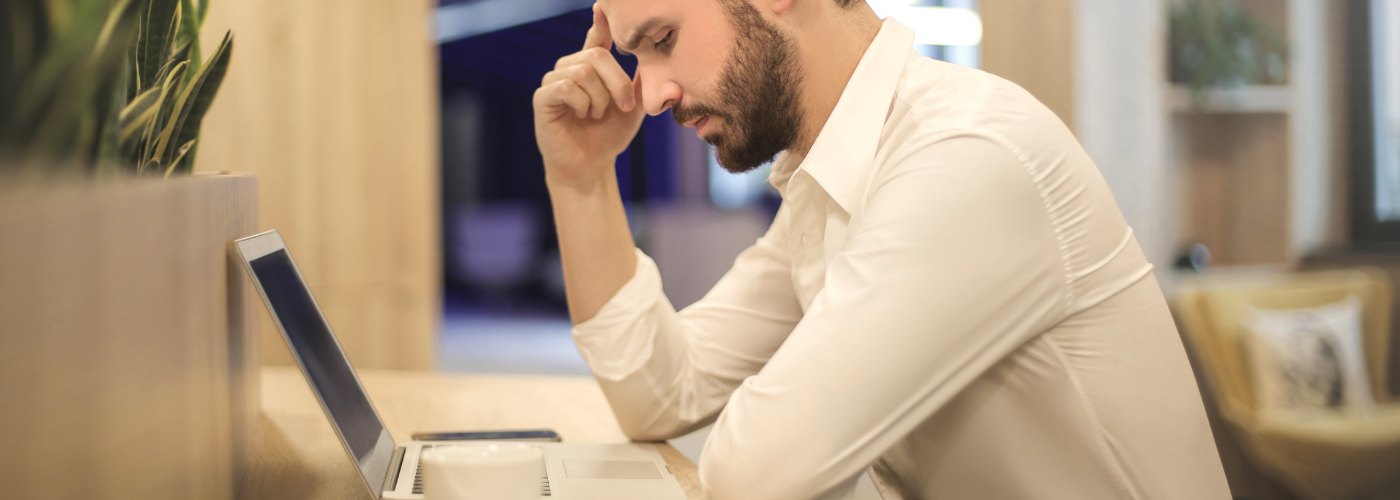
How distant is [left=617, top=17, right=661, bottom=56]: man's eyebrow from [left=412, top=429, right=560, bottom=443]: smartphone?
45 centimetres

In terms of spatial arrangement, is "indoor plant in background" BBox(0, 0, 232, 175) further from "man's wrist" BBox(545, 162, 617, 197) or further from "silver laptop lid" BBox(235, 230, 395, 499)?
"man's wrist" BBox(545, 162, 617, 197)

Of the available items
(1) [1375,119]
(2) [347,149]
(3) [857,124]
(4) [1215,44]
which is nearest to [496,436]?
(3) [857,124]

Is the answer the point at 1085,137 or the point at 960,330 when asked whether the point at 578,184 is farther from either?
the point at 1085,137

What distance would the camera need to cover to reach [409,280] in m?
3.09

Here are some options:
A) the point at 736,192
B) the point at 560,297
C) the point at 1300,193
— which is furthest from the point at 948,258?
the point at 560,297

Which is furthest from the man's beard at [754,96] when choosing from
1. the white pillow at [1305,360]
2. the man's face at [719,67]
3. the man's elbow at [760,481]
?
the white pillow at [1305,360]

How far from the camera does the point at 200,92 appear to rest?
796mm

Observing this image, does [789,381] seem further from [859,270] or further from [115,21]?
[115,21]

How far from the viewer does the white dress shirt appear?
0.70 m

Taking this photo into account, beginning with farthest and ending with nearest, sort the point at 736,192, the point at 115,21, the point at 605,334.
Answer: the point at 736,192, the point at 605,334, the point at 115,21

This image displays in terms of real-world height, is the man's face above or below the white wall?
below

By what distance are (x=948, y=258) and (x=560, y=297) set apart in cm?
641

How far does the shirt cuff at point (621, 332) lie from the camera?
3.65 ft

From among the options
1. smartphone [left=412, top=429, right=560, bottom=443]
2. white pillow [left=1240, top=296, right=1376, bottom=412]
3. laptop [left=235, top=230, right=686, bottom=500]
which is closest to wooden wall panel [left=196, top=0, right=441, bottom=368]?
smartphone [left=412, top=429, right=560, bottom=443]
